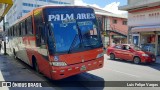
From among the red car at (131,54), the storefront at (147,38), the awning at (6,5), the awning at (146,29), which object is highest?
the awning at (6,5)

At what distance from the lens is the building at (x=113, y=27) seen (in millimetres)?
34806

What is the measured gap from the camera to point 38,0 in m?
72.0

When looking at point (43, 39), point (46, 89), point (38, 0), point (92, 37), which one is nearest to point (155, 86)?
point (92, 37)

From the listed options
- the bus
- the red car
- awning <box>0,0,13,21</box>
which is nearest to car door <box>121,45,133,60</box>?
the red car

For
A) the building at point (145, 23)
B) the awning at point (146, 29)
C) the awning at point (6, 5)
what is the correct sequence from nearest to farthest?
the awning at point (6, 5), the awning at point (146, 29), the building at point (145, 23)

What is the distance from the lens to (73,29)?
25.3ft

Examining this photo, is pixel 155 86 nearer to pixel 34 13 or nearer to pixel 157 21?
pixel 34 13

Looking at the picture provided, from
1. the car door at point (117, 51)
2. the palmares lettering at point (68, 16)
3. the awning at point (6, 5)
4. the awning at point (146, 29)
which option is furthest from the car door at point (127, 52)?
the awning at point (6, 5)

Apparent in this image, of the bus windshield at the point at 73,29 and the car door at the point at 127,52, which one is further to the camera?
the car door at the point at 127,52

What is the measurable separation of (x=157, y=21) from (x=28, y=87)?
1495 cm

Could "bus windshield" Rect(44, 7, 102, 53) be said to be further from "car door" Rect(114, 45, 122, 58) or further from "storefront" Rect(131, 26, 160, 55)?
"storefront" Rect(131, 26, 160, 55)

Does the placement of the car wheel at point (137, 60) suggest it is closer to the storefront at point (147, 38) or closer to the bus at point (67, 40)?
the storefront at point (147, 38)

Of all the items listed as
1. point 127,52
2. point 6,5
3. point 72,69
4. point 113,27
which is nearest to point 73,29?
point 72,69

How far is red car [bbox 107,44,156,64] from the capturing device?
47.3ft
